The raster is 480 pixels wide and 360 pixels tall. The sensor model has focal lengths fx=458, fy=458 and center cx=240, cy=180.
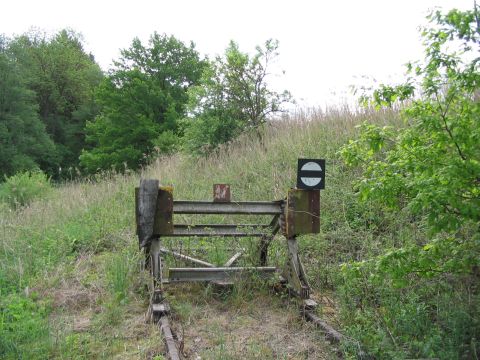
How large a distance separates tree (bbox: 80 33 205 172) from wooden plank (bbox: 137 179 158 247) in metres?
20.3

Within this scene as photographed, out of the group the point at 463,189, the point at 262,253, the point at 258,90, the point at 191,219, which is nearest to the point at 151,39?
the point at 258,90

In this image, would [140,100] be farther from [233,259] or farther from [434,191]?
[434,191]

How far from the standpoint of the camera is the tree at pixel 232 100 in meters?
11.2

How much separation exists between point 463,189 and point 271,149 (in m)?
6.75

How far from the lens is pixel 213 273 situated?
5.09m

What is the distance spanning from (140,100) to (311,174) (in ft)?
81.7

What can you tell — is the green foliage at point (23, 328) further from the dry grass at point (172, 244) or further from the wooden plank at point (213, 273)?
the wooden plank at point (213, 273)

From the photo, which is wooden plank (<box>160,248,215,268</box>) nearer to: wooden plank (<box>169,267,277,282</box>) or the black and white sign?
wooden plank (<box>169,267,277,282</box>)

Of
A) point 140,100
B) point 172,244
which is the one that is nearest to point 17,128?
point 140,100

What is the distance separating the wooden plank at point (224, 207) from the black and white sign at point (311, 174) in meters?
0.40

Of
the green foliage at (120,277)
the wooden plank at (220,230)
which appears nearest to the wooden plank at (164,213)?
the wooden plank at (220,230)

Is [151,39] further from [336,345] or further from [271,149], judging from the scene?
[336,345]

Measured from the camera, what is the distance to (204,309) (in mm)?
4816

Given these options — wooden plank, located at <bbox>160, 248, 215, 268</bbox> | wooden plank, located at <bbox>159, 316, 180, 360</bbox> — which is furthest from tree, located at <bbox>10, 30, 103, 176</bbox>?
wooden plank, located at <bbox>159, 316, 180, 360</bbox>
